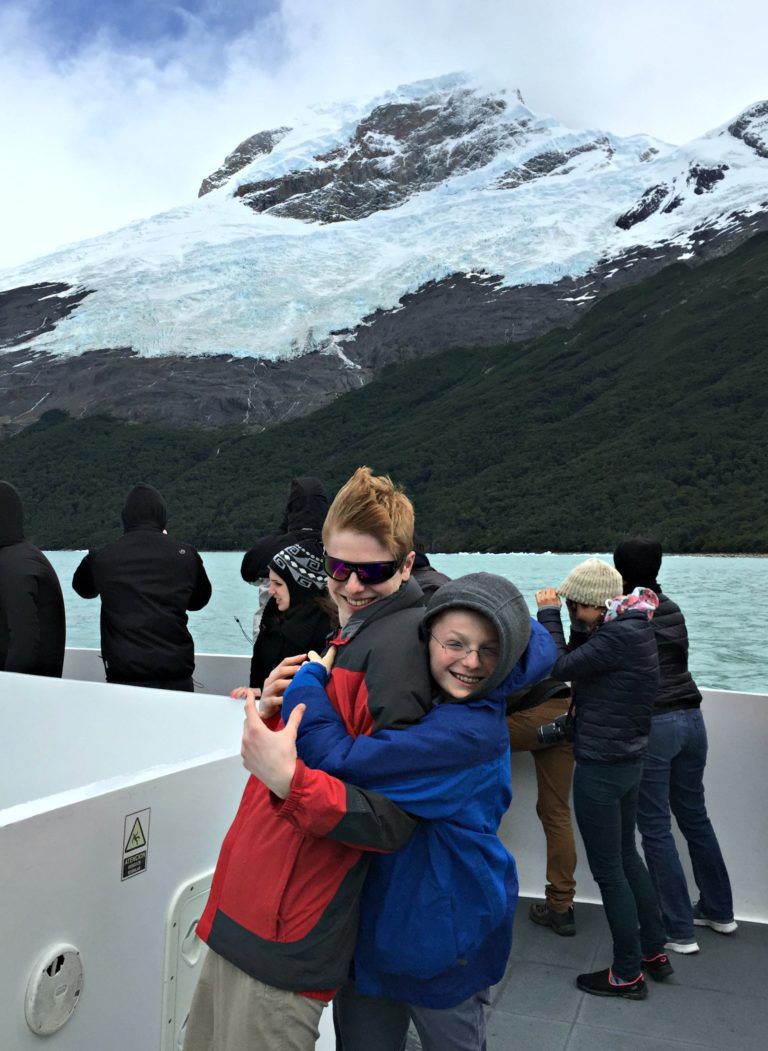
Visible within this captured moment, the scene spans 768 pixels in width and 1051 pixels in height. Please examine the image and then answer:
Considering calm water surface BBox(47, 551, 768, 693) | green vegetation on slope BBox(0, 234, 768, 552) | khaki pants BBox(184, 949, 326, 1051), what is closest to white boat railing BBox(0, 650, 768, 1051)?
khaki pants BBox(184, 949, 326, 1051)

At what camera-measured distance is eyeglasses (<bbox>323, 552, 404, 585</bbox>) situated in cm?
128

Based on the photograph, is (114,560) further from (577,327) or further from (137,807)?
(577,327)

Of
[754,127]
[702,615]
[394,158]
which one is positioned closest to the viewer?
[702,615]

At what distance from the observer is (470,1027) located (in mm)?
1236

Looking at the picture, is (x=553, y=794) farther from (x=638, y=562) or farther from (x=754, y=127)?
(x=754, y=127)

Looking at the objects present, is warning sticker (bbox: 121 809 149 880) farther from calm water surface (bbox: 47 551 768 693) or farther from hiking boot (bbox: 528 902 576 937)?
calm water surface (bbox: 47 551 768 693)

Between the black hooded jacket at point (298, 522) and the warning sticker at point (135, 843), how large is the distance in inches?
55.3

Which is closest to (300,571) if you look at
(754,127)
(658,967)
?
(658,967)

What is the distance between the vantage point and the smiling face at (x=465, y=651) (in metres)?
1.15

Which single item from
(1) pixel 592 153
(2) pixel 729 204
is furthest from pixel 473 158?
(2) pixel 729 204

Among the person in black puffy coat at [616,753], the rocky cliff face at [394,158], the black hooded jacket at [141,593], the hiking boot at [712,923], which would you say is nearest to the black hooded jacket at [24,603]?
the black hooded jacket at [141,593]

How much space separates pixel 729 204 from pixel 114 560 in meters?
106

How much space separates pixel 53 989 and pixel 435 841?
583mm

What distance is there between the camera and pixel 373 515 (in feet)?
4.23
